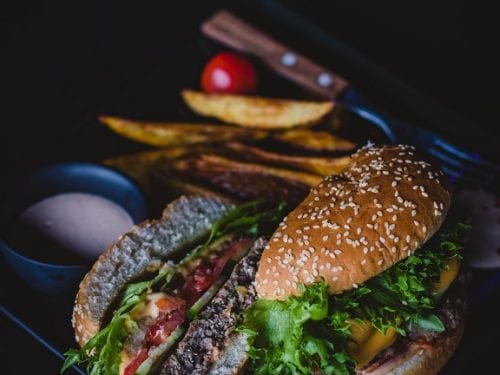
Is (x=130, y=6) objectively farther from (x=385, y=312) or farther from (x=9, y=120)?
(x=385, y=312)

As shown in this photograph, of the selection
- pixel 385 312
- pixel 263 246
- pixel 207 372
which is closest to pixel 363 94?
pixel 263 246

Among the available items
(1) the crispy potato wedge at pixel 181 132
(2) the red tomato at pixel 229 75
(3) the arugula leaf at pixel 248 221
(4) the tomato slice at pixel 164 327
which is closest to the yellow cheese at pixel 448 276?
(3) the arugula leaf at pixel 248 221

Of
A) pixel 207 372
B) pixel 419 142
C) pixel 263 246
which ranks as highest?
pixel 419 142

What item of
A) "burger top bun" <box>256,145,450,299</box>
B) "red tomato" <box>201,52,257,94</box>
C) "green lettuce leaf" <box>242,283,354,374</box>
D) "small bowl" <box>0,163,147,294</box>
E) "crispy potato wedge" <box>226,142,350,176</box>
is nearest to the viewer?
"green lettuce leaf" <box>242,283,354,374</box>

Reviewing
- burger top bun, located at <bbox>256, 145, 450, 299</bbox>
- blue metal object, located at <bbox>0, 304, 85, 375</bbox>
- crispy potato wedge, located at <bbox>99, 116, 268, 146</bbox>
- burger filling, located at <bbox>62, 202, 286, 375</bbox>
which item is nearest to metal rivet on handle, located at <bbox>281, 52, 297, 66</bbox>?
crispy potato wedge, located at <bbox>99, 116, 268, 146</bbox>

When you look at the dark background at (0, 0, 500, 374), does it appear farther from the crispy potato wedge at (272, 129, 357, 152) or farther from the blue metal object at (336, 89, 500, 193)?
the crispy potato wedge at (272, 129, 357, 152)

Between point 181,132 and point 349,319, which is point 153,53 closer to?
point 181,132

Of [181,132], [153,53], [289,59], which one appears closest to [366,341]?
[181,132]
